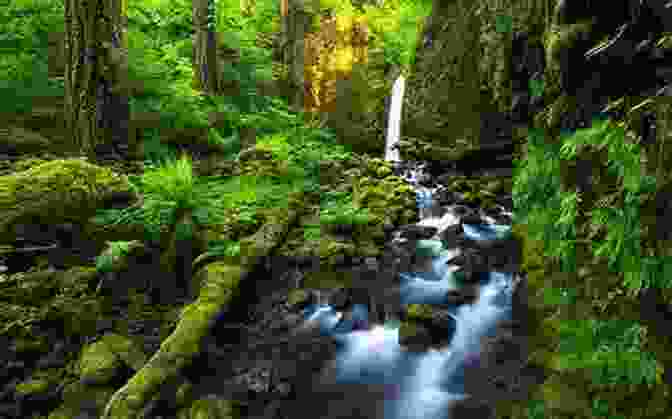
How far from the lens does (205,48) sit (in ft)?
32.0

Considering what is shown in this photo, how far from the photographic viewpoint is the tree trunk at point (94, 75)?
17.7 feet

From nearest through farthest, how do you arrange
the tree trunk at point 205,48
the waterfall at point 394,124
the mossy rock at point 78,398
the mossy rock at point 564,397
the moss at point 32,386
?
1. the mossy rock at point 564,397
2. the mossy rock at point 78,398
3. the moss at point 32,386
4. the tree trunk at point 205,48
5. the waterfall at point 394,124

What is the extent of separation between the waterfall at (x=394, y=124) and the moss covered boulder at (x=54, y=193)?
803 cm

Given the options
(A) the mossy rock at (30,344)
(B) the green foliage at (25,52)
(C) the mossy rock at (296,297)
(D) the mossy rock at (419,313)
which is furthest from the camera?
(B) the green foliage at (25,52)

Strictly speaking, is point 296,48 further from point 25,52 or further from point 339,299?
point 339,299

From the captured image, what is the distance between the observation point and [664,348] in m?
2.24

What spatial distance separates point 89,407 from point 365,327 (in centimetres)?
269

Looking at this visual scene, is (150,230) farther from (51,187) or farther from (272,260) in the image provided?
(272,260)

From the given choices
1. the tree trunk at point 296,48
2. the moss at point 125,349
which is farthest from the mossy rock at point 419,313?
the tree trunk at point 296,48

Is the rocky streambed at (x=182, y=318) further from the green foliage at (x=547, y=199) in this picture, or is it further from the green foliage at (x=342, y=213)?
the green foliage at (x=547, y=199)

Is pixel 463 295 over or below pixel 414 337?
over

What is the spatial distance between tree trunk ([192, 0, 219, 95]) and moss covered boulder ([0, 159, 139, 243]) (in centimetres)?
561

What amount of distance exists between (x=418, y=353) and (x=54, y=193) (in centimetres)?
422

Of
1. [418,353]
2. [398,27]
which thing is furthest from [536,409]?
[398,27]
